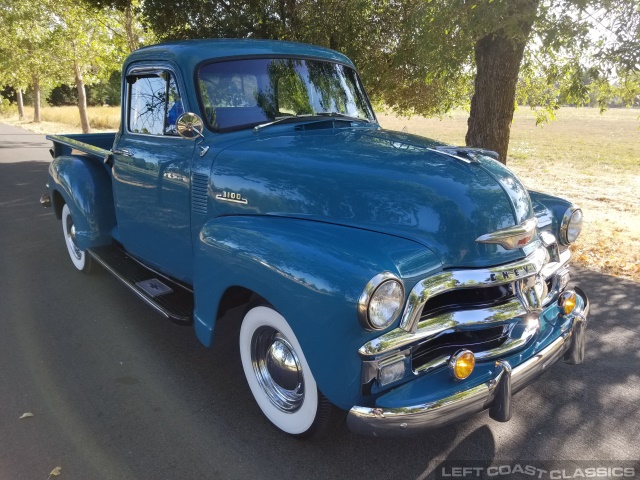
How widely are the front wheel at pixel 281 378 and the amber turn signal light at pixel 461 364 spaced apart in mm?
618

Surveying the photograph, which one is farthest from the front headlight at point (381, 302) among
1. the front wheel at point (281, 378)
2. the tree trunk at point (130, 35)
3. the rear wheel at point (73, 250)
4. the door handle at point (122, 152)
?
the tree trunk at point (130, 35)

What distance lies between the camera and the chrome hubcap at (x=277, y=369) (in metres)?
2.61

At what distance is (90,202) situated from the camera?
458cm

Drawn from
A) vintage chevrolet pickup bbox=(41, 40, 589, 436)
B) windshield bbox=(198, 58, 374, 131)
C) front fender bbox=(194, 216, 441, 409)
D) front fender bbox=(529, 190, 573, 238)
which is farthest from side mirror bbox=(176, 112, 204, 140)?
front fender bbox=(529, 190, 573, 238)

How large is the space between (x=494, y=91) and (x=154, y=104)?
411cm

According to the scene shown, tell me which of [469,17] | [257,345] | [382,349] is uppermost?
[469,17]

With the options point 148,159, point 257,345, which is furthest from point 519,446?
point 148,159

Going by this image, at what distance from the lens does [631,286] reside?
4977mm

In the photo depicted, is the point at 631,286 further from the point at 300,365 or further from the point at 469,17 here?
the point at 300,365

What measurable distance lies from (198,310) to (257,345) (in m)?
0.43

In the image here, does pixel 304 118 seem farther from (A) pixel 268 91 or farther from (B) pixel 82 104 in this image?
(B) pixel 82 104

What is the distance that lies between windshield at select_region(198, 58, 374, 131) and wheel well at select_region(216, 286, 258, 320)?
42.2 inches

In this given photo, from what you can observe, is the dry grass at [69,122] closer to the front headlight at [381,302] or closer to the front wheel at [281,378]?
the front wheel at [281,378]

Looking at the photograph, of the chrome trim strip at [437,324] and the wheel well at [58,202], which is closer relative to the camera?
the chrome trim strip at [437,324]
